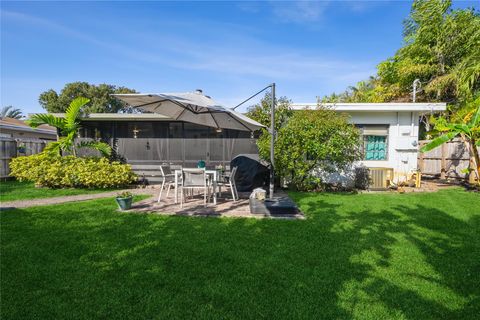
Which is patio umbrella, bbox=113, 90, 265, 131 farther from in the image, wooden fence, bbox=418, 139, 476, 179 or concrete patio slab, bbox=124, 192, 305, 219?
wooden fence, bbox=418, 139, 476, 179

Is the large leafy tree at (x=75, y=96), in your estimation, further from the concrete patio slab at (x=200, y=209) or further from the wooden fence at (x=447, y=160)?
the wooden fence at (x=447, y=160)

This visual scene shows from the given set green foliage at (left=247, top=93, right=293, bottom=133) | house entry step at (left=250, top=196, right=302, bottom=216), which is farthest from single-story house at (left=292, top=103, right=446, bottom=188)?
house entry step at (left=250, top=196, right=302, bottom=216)

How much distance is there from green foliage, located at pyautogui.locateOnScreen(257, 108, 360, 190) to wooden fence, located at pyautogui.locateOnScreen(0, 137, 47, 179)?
11.5 metres

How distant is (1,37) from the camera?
702cm

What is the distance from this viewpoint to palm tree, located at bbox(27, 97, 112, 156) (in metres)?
9.16

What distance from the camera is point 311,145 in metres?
8.37

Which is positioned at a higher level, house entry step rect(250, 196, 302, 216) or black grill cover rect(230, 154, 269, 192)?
black grill cover rect(230, 154, 269, 192)

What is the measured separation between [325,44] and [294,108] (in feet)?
17.0

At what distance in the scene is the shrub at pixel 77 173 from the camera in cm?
867

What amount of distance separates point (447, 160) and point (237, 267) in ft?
41.3

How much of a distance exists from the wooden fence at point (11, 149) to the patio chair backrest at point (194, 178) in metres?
10.1

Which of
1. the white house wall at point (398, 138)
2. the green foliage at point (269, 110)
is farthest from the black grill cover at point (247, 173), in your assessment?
the white house wall at point (398, 138)

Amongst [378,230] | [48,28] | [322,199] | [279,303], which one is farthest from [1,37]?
[378,230]

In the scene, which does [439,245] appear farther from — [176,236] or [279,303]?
[176,236]
